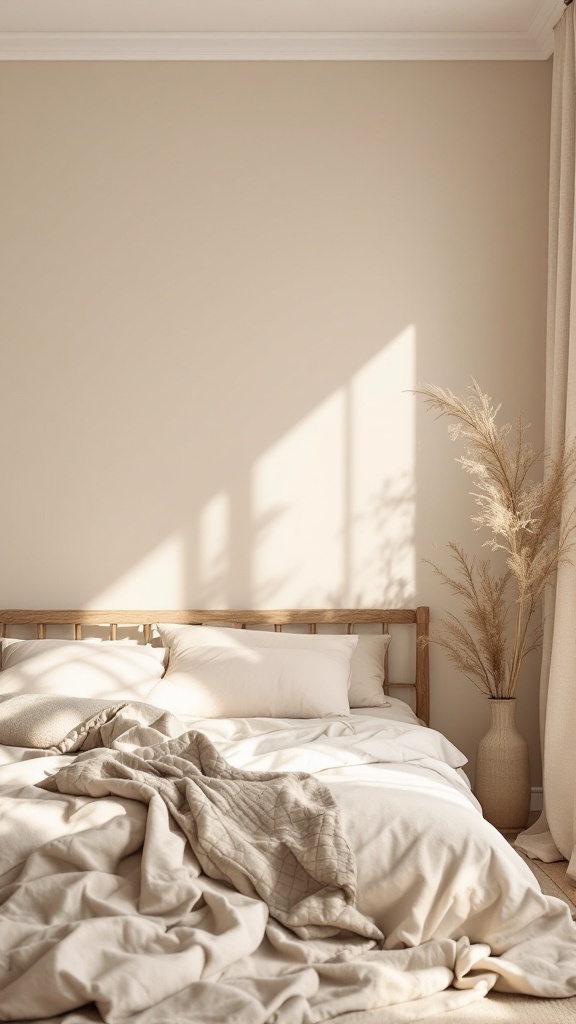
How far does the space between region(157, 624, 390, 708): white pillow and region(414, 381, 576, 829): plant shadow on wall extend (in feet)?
1.14

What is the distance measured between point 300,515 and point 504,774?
4.36 feet

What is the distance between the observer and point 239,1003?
6.06 ft

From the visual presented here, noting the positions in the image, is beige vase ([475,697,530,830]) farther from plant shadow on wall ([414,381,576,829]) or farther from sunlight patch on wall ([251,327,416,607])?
sunlight patch on wall ([251,327,416,607])

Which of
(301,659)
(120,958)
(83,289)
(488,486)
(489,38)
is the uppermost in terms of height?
(489,38)

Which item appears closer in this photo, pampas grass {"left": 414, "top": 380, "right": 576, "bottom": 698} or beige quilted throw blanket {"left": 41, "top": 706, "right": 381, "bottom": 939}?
beige quilted throw blanket {"left": 41, "top": 706, "right": 381, "bottom": 939}

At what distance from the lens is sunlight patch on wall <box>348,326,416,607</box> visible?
4.01 meters

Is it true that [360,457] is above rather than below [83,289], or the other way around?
below

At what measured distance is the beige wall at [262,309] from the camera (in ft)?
13.1

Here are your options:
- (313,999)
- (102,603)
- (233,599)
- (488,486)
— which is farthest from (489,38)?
(313,999)

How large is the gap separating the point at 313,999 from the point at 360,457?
241 cm

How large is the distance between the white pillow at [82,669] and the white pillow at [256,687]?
0.11 m

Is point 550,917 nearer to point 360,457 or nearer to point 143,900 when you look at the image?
point 143,900

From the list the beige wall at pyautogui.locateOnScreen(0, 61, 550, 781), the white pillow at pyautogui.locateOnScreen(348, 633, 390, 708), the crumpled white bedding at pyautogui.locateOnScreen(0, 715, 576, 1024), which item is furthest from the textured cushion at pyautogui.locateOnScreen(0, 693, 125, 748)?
the white pillow at pyautogui.locateOnScreen(348, 633, 390, 708)

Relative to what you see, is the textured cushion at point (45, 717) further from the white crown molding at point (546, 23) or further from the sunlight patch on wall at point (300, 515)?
the white crown molding at point (546, 23)
